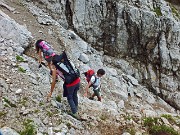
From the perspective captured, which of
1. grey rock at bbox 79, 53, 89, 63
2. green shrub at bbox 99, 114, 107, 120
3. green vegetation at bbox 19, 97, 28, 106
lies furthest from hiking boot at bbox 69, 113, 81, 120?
grey rock at bbox 79, 53, 89, 63

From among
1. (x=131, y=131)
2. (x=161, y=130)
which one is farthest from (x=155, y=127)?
(x=131, y=131)

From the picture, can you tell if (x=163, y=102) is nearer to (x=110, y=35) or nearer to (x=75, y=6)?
(x=110, y=35)

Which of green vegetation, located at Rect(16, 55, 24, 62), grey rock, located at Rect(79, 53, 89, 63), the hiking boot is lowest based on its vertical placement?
grey rock, located at Rect(79, 53, 89, 63)

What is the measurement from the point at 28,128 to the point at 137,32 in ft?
46.6

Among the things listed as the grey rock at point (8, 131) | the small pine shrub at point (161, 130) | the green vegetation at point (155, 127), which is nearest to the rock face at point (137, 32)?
the green vegetation at point (155, 127)

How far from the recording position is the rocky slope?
32.4 feet

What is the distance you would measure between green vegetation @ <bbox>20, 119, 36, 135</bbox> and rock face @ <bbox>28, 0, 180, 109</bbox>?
1201 centimetres

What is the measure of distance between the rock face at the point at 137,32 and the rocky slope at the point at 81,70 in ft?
0.23

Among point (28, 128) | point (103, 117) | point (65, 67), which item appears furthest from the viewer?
point (103, 117)

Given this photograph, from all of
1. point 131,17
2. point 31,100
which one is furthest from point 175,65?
point 31,100

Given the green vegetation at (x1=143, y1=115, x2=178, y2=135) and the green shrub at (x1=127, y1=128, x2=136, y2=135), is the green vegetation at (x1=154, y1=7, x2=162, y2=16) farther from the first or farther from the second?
the green shrub at (x1=127, y1=128, x2=136, y2=135)

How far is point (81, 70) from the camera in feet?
55.3

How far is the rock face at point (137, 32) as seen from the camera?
67.4ft

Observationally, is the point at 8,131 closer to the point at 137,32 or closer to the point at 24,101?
the point at 24,101
